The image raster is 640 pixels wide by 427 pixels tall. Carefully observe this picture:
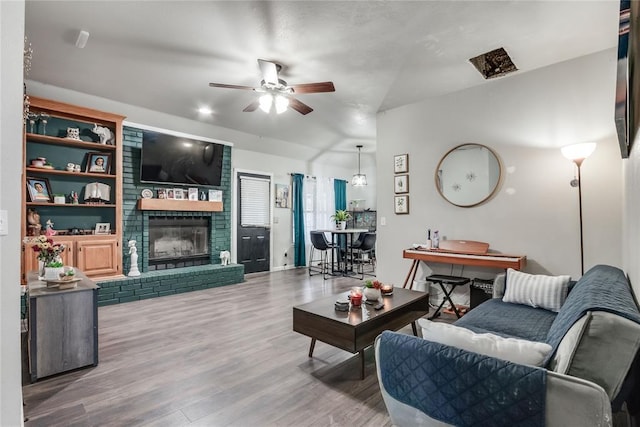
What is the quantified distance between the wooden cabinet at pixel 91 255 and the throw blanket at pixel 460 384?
4.42 metres

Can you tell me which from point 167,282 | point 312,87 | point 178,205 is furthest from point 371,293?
point 178,205

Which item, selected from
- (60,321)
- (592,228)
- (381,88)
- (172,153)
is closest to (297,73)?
(381,88)

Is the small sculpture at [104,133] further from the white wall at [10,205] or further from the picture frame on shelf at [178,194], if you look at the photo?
the white wall at [10,205]

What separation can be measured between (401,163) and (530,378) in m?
3.77

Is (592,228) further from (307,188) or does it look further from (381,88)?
(307,188)

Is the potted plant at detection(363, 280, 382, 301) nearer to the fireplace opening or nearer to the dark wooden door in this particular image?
the fireplace opening

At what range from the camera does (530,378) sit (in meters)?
1.10

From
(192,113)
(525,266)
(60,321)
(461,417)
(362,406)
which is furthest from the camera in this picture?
(192,113)

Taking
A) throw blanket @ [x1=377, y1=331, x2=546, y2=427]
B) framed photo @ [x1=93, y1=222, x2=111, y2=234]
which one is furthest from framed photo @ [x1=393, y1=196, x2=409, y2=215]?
framed photo @ [x1=93, y1=222, x2=111, y2=234]

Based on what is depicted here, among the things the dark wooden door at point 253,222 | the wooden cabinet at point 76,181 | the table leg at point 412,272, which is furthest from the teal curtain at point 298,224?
the wooden cabinet at point 76,181

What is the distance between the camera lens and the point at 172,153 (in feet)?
17.1

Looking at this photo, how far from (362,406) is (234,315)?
2253mm

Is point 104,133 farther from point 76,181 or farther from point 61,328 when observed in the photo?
point 61,328

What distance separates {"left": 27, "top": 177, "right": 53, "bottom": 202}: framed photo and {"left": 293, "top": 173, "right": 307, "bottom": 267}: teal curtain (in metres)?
4.46
